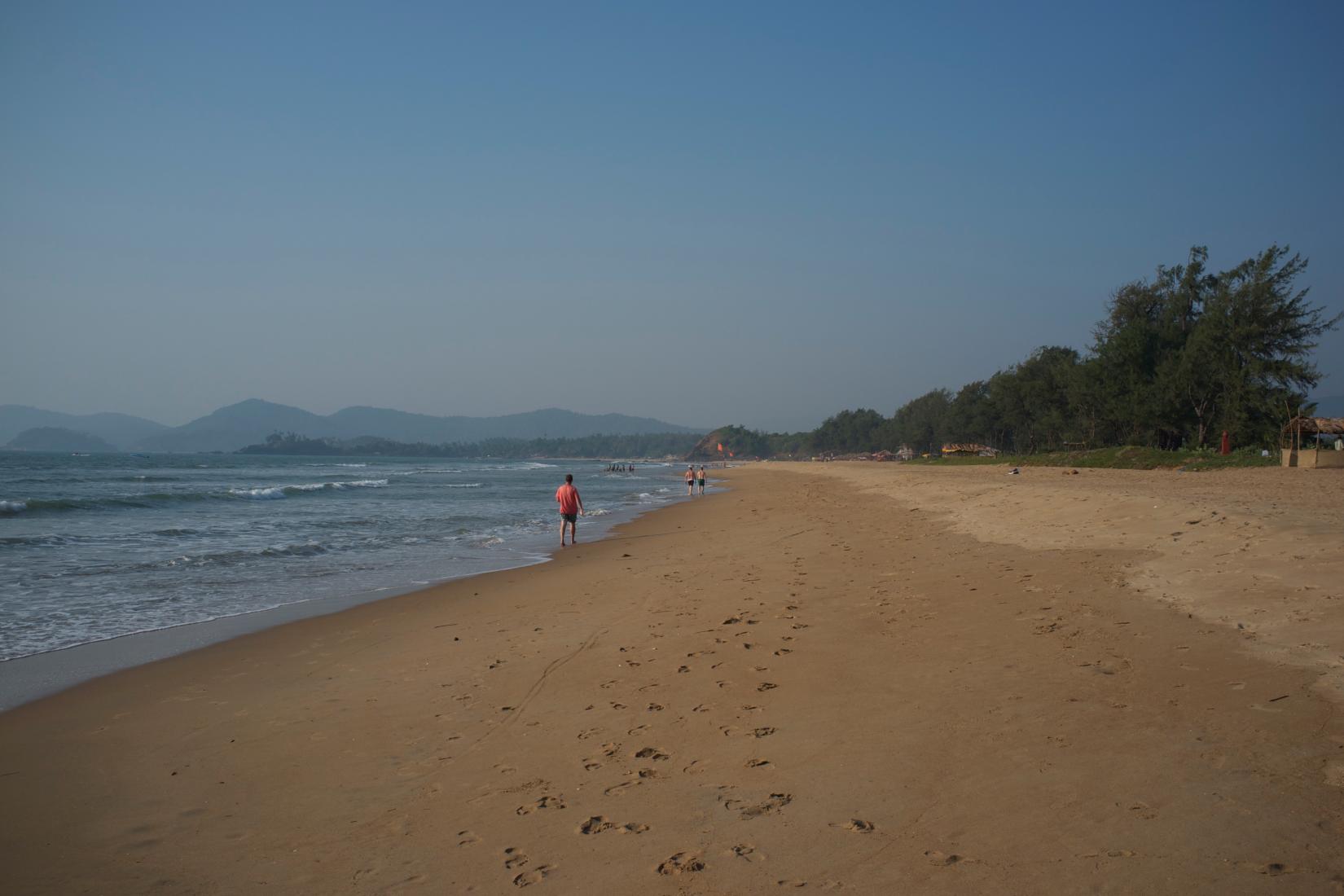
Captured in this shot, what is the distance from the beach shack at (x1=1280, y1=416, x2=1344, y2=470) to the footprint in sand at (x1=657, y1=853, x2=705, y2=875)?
101ft

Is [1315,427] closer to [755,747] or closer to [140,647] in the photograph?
[755,747]

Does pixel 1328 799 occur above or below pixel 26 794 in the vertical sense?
above

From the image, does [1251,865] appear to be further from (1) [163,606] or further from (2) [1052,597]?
(1) [163,606]

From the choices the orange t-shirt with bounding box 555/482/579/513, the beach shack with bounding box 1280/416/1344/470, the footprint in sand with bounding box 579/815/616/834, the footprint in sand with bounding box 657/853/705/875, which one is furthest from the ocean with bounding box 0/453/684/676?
the beach shack with bounding box 1280/416/1344/470

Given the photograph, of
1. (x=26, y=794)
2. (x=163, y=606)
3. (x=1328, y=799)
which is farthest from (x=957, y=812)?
(x=163, y=606)

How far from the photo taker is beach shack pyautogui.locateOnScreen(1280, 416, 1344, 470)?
1040 inches

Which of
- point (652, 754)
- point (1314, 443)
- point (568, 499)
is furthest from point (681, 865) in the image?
point (1314, 443)

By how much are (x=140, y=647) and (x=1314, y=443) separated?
41.9 metres

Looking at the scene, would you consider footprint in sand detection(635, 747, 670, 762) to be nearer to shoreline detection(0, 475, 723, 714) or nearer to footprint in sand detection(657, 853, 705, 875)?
footprint in sand detection(657, 853, 705, 875)

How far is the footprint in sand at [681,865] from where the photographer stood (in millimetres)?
3166

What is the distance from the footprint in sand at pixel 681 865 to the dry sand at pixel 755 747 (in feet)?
0.05

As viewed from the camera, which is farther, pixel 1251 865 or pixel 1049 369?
pixel 1049 369

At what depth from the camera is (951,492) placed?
75.4 feet

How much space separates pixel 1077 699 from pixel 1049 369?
68.6 meters
